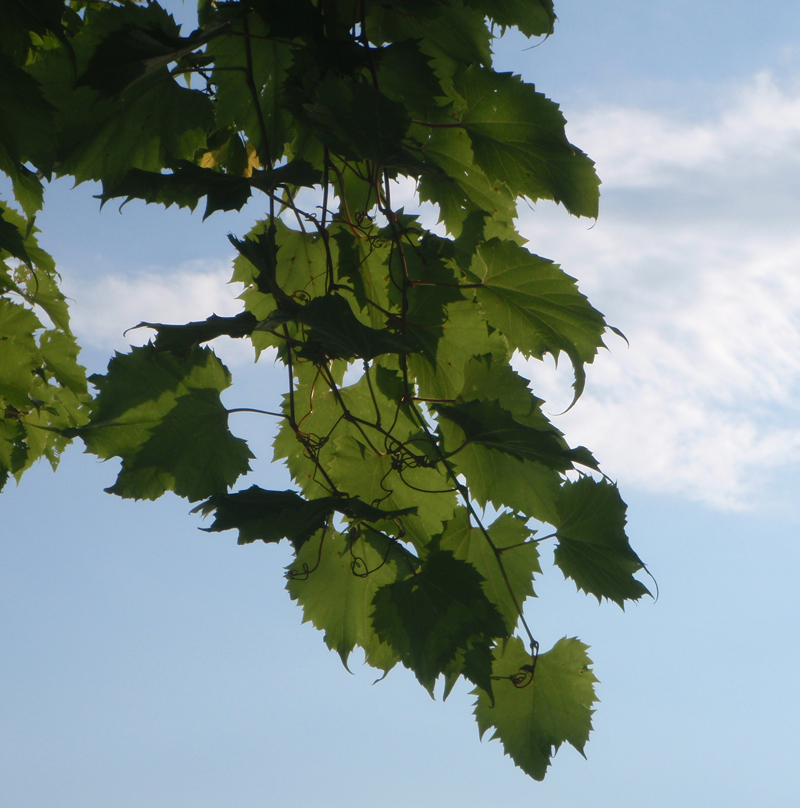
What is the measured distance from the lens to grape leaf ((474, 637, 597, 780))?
3.18ft

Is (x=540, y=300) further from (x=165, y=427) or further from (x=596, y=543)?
(x=165, y=427)

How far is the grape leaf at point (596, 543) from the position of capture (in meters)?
0.93

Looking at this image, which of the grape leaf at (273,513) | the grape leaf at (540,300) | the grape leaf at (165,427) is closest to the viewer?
the grape leaf at (273,513)

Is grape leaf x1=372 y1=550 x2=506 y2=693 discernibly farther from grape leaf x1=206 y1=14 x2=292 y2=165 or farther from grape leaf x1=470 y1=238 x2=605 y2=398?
grape leaf x1=206 y1=14 x2=292 y2=165

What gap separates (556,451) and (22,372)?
1.44 meters

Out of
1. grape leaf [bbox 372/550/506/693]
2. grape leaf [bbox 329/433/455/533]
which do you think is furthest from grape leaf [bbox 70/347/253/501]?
grape leaf [bbox 372/550/506/693]

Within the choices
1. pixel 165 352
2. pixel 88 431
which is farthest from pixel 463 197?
pixel 88 431

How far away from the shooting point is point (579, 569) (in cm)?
97

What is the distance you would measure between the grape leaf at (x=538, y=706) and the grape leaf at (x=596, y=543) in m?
0.12

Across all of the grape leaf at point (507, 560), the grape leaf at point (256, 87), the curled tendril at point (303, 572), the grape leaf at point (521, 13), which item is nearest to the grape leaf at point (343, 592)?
the curled tendril at point (303, 572)

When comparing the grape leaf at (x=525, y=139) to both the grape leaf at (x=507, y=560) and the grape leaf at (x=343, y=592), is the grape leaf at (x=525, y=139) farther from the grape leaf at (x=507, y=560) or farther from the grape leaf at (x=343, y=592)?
the grape leaf at (x=343, y=592)

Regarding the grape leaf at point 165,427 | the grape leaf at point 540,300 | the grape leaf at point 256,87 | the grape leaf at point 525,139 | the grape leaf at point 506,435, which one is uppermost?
the grape leaf at point 525,139

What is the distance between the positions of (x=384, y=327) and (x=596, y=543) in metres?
0.40

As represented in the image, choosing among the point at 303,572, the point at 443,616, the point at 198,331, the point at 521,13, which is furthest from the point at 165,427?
the point at 521,13
